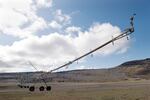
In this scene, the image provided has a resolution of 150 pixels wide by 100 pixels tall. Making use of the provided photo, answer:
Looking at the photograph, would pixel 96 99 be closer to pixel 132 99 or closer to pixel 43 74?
pixel 132 99

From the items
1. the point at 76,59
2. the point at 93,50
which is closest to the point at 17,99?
the point at 76,59

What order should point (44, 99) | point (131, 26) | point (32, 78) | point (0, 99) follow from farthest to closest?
point (32, 78)
point (0, 99)
point (44, 99)
point (131, 26)

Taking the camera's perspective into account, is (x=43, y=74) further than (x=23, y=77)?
No

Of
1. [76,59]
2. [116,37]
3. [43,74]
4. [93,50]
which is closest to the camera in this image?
[116,37]

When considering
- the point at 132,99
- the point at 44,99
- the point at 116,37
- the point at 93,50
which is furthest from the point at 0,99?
the point at 116,37

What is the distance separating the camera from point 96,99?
47094 mm

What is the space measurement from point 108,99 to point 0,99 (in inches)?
856

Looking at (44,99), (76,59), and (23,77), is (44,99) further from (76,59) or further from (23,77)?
(23,77)

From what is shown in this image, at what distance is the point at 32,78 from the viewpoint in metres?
70.4

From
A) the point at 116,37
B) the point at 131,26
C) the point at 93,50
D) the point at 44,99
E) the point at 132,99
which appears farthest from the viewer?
the point at 44,99

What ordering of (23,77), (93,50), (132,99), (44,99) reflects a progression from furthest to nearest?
(23,77) → (44,99) → (132,99) → (93,50)

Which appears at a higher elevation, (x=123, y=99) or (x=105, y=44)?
(x=105, y=44)

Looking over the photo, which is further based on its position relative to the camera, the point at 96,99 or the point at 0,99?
the point at 0,99

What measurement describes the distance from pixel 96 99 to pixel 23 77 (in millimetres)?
32936
